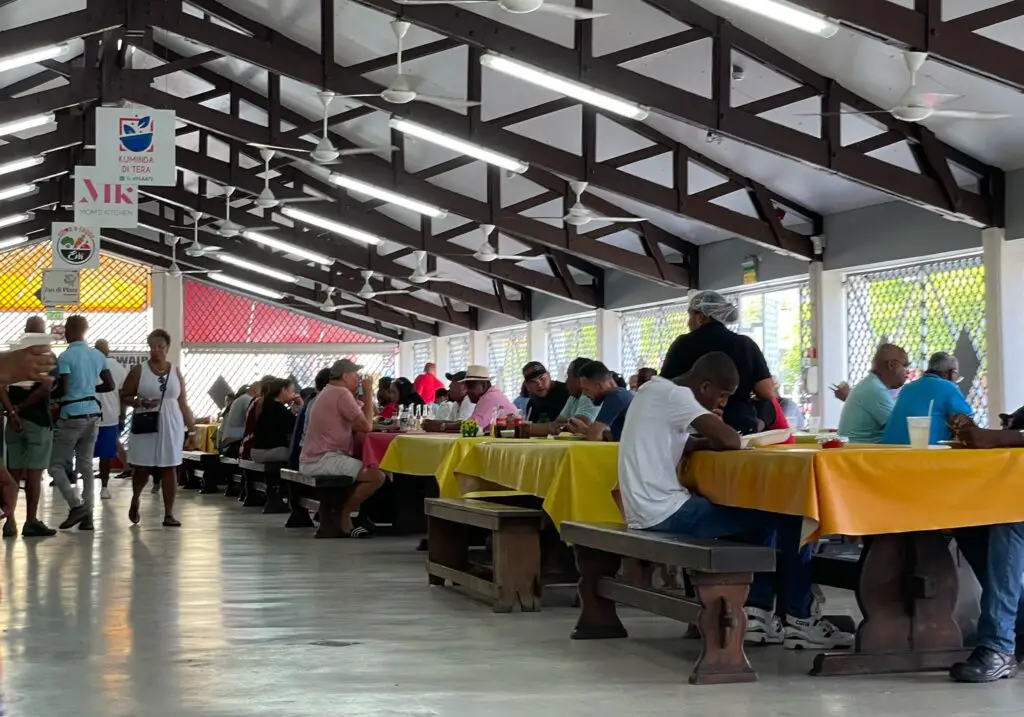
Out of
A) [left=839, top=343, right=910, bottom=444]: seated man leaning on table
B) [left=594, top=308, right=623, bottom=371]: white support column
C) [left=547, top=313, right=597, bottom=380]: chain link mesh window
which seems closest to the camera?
[left=839, top=343, right=910, bottom=444]: seated man leaning on table

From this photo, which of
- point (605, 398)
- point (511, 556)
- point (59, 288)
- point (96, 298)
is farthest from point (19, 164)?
point (511, 556)

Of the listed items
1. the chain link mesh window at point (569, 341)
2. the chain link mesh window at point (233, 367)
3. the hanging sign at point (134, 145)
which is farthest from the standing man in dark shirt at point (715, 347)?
the chain link mesh window at point (233, 367)

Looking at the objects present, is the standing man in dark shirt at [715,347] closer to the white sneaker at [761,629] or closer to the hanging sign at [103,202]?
the white sneaker at [761,629]

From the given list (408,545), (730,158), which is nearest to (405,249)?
(730,158)

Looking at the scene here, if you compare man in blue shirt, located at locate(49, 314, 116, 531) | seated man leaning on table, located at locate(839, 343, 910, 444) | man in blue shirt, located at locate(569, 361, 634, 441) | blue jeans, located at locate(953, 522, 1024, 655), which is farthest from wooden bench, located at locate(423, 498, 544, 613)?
man in blue shirt, located at locate(49, 314, 116, 531)

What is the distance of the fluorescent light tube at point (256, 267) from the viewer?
69.7 feet

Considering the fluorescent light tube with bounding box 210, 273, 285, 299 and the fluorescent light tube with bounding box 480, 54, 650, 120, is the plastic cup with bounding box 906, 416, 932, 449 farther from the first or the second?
the fluorescent light tube with bounding box 210, 273, 285, 299

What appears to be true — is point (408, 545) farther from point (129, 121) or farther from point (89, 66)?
point (89, 66)

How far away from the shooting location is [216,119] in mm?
13398

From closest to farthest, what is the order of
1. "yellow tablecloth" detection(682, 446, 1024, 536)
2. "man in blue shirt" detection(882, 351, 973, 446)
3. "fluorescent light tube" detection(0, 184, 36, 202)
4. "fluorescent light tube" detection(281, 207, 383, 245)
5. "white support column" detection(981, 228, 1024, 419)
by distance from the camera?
1. "yellow tablecloth" detection(682, 446, 1024, 536)
2. "man in blue shirt" detection(882, 351, 973, 446)
3. "white support column" detection(981, 228, 1024, 419)
4. "fluorescent light tube" detection(281, 207, 383, 245)
5. "fluorescent light tube" detection(0, 184, 36, 202)

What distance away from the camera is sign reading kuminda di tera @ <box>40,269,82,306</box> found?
17750mm

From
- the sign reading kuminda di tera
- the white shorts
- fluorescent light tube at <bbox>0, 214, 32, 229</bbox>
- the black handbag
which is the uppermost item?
fluorescent light tube at <bbox>0, 214, 32, 229</bbox>

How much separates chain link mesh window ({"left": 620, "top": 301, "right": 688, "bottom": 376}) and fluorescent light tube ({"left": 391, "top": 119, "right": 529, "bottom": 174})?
5423 mm

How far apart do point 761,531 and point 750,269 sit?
10302 millimetres
